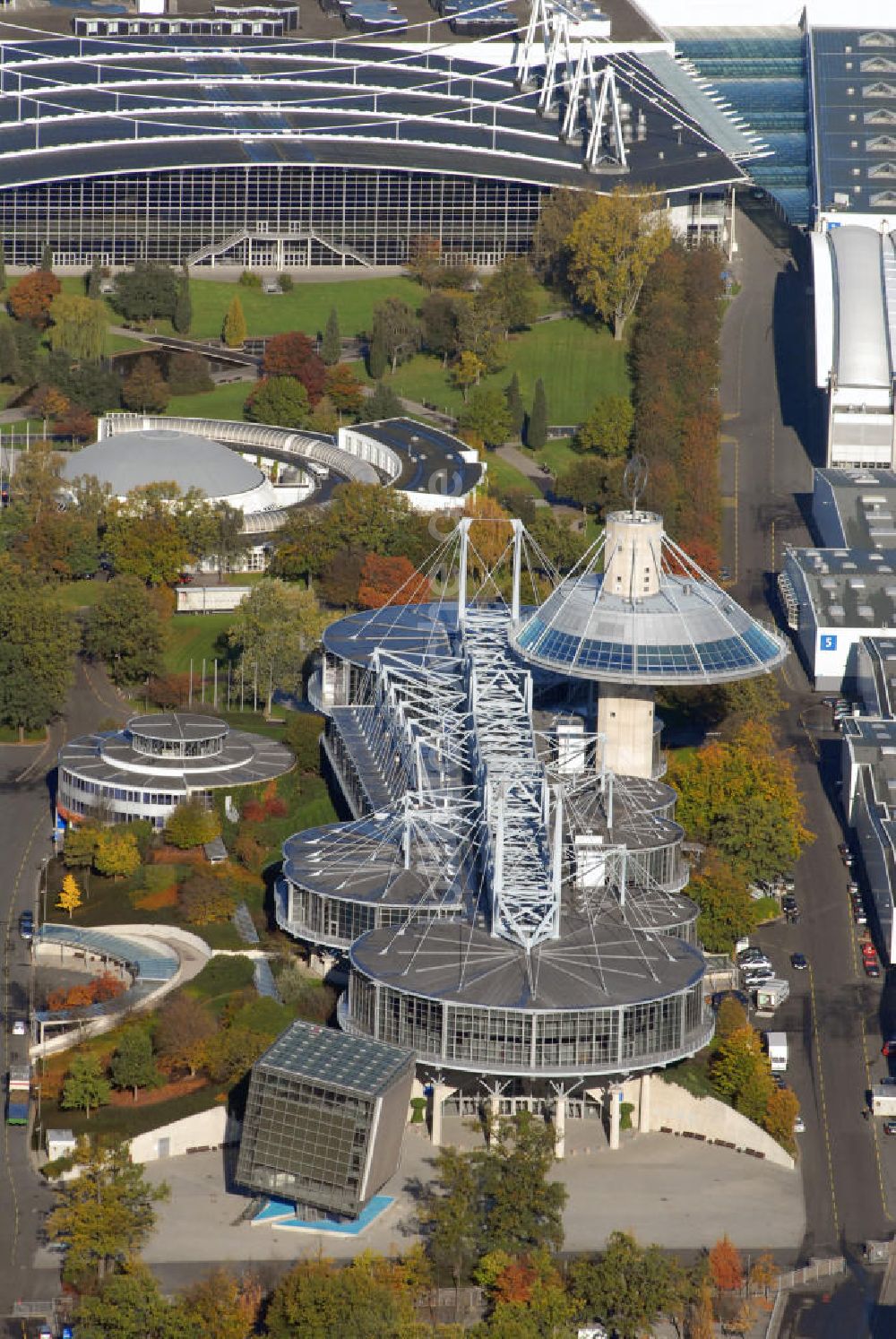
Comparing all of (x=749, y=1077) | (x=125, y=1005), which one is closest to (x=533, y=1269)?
(x=749, y=1077)

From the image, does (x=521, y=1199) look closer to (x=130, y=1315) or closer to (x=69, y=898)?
(x=130, y=1315)

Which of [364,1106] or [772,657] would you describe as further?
[772,657]

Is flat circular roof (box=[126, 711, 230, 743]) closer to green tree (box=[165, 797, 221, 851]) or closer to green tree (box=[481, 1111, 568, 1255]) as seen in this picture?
green tree (box=[165, 797, 221, 851])

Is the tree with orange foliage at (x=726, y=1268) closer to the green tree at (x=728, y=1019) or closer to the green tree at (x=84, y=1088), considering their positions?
the green tree at (x=728, y=1019)

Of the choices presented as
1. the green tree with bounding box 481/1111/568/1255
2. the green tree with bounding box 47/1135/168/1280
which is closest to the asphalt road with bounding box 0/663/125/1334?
the green tree with bounding box 47/1135/168/1280

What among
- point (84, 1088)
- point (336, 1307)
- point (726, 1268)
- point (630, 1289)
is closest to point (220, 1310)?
point (336, 1307)

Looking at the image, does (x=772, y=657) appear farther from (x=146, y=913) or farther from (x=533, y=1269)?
(x=533, y=1269)
